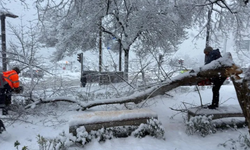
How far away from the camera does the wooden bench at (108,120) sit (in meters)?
3.43

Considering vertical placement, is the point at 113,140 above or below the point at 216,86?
below

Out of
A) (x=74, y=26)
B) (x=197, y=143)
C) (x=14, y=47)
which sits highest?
(x=74, y=26)

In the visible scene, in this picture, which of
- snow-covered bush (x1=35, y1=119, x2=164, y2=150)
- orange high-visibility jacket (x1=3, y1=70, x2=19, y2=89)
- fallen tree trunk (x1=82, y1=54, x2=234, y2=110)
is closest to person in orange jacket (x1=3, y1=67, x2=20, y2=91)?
orange high-visibility jacket (x1=3, y1=70, x2=19, y2=89)

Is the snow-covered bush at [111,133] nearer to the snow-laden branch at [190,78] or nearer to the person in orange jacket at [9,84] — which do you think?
the snow-laden branch at [190,78]

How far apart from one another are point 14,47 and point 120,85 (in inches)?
153

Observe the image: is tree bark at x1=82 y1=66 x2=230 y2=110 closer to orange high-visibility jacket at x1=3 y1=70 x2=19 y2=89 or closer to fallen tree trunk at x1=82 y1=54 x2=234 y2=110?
fallen tree trunk at x1=82 y1=54 x2=234 y2=110

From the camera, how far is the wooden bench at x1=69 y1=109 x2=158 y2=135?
343 cm

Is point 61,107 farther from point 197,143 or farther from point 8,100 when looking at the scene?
point 197,143

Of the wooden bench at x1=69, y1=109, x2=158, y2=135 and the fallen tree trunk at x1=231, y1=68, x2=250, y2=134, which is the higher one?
the fallen tree trunk at x1=231, y1=68, x2=250, y2=134

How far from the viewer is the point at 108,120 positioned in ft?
11.7

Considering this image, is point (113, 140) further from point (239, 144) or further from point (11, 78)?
point (11, 78)

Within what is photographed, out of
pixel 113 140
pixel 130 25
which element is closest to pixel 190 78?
pixel 113 140

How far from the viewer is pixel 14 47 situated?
621 cm

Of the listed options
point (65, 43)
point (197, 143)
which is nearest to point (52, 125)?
point (197, 143)
